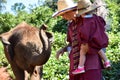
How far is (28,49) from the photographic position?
233 inches

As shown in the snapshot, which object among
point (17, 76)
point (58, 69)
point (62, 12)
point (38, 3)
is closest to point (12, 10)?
point (38, 3)

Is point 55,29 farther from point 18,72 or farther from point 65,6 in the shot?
point 65,6

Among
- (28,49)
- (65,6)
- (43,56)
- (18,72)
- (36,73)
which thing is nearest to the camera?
(65,6)

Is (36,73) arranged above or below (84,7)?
below

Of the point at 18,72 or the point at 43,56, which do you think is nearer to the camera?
the point at 43,56

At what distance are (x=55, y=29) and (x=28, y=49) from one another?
11.2 m

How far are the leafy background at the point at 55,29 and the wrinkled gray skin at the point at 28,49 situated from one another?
224 cm

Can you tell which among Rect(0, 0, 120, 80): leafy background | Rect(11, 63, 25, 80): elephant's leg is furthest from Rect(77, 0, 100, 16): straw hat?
Rect(0, 0, 120, 80): leafy background

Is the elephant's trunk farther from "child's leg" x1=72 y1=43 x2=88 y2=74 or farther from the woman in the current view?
"child's leg" x1=72 y1=43 x2=88 y2=74

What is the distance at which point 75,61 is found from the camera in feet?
15.3

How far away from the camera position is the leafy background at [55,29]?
355 inches

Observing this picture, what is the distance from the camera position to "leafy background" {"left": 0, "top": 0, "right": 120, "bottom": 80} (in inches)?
355

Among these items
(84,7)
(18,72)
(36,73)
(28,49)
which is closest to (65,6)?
(84,7)

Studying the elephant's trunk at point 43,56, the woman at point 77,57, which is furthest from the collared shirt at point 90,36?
the elephant's trunk at point 43,56
